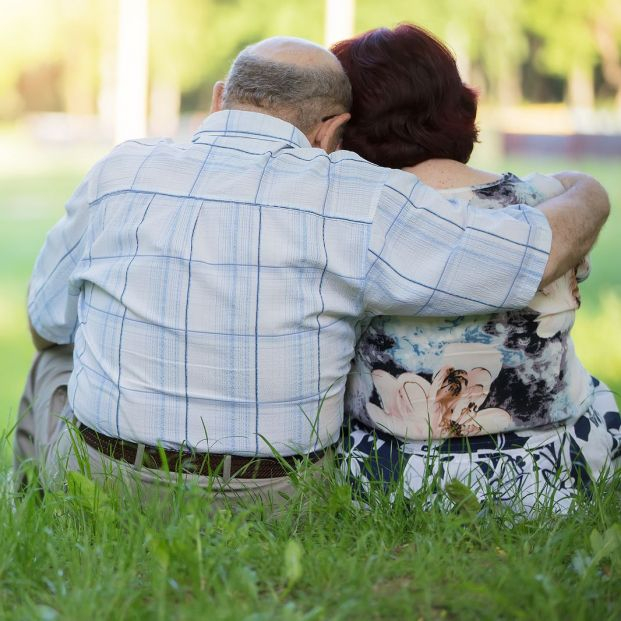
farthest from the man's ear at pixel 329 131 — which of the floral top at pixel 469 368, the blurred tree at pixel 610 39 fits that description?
the blurred tree at pixel 610 39

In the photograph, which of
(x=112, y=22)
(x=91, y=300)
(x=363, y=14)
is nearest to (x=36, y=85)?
(x=112, y=22)

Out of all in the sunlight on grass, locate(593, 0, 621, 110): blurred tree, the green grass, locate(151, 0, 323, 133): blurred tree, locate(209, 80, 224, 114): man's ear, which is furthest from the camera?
locate(593, 0, 621, 110): blurred tree

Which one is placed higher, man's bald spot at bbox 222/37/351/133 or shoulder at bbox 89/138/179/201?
man's bald spot at bbox 222/37/351/133

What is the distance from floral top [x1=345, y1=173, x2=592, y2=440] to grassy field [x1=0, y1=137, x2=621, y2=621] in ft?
0.96

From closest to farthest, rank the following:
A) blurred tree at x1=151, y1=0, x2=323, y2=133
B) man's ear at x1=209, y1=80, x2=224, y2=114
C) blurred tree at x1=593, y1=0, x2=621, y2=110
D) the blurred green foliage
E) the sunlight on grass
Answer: man's ear at x1=209, y1=80, x2=224, y2=114, the sunlight on grass, the blurred green foliage, blurred tree at x1=151, y1=0, x2=323, y2=133, blurred tree at x1=593, y1=0, x2=621, y2=110

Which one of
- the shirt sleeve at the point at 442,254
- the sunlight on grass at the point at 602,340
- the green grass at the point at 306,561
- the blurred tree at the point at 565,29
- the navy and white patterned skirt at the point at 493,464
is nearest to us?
the green grass at the point at 306,561

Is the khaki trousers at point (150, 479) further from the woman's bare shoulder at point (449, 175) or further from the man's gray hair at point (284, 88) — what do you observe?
the man's gray hair at point (284, 88)

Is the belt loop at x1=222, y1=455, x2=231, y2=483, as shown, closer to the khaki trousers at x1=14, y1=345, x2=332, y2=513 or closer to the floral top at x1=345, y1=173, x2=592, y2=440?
the khaki trousers at x1=14, y1=345, x2=332, y2=513

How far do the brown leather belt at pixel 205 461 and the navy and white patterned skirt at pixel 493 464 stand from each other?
0.58 ft

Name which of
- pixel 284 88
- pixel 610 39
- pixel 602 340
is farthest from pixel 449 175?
pixel 610 39

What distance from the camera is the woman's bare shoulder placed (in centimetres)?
298

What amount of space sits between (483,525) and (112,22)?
42546 millimetres

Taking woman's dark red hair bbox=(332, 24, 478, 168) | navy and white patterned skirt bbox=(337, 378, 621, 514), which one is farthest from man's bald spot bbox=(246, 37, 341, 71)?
navy and white patterned skirt bbox=(337, 378, 621, 514)

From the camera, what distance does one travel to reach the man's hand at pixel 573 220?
8.95 feet
